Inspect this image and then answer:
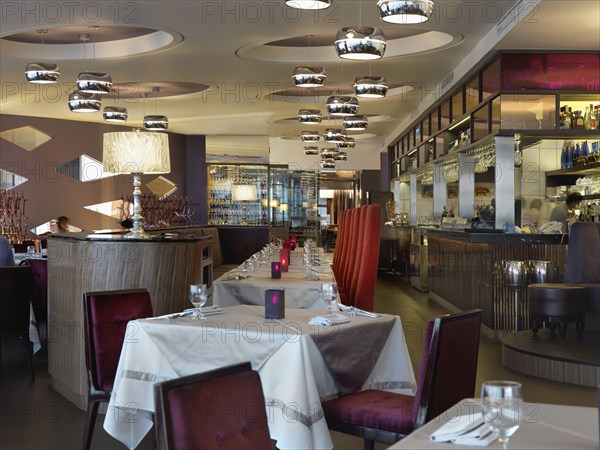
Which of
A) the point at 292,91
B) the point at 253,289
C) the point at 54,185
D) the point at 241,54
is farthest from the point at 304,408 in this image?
the point at 54,185

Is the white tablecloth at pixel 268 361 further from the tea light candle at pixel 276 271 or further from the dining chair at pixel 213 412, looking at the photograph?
the tea light candle at pixel 276 271

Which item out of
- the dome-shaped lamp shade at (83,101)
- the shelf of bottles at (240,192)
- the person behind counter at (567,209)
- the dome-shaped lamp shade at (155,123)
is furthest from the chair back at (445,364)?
the shelf of bottles at (240,192)

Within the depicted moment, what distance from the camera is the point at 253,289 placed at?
626 cm

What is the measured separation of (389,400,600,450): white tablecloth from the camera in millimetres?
2176

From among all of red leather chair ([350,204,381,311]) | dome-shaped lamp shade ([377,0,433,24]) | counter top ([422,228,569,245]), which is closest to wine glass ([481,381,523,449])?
dome-shaped lamp shade ([377,0,433,24])

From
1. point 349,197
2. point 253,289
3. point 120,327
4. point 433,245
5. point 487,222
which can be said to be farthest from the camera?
point 349,197

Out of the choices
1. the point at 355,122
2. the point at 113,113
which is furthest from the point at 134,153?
the point at 355,122

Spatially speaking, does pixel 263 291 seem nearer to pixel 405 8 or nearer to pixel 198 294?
pixel 198 294

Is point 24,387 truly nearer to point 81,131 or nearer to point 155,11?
point 155,11

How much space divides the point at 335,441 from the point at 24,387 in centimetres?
289

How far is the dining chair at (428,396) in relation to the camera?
3.37 m

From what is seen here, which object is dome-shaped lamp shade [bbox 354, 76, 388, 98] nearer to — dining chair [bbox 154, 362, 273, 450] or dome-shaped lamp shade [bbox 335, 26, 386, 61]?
dome-shaped lamp shade [bbox 335, 26, 386, 61]

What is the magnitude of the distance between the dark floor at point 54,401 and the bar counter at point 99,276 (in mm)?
242

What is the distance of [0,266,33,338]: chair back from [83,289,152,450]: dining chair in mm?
2543
